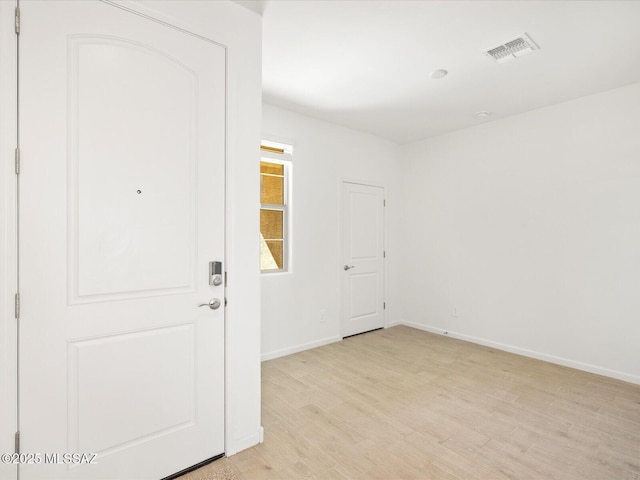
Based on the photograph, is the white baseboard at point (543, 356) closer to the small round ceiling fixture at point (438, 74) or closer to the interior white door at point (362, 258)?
the interior white door at point (362, 258)

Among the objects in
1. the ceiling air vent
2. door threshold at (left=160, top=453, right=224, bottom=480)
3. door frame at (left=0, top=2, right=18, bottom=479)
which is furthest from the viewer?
the ceiling air vent

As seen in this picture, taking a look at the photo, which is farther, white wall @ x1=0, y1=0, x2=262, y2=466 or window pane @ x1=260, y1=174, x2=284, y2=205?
window pane @ x1=260, y1=174, x2=284, y2=205

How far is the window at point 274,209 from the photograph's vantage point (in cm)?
380

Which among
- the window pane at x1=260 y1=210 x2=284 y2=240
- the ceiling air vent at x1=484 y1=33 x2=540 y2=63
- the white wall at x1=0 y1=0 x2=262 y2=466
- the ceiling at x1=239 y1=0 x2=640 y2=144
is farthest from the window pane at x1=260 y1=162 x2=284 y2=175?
the ceiling air vent at x1=484 y1=33 x2=540 y2=63

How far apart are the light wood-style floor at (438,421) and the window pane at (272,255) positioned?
3.53 ft

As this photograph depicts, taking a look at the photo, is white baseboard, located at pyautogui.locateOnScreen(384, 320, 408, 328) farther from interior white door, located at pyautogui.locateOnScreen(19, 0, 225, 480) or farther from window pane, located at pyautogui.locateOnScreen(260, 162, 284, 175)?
interior white door, located at pyautogui.locateOnScreen(19, 0, 225, 480)

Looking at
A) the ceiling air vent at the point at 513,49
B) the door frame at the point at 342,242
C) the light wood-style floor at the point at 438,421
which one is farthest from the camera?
the door frame at the point at 342,242

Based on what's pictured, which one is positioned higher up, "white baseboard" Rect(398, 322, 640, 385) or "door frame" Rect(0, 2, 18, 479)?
"door frame" Rect(0, 2, 18, 479)

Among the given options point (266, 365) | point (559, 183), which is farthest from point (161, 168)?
point (559, 183)

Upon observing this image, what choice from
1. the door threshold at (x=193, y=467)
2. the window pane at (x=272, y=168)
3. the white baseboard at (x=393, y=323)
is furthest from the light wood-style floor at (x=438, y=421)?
the window pane at (x=272, y=168)

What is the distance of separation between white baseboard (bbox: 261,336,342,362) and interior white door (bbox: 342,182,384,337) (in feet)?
0.86

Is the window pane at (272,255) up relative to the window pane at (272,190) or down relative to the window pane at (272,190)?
down

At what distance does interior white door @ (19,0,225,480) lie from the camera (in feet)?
4.84

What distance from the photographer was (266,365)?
352 centimetres
